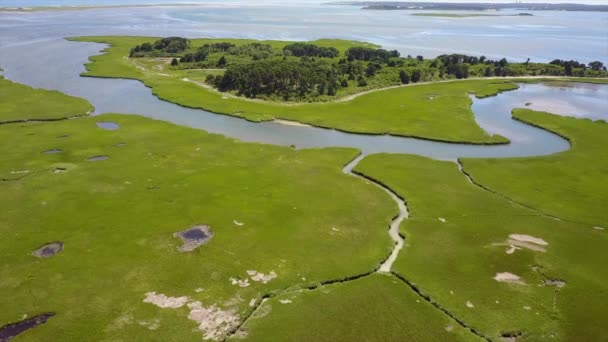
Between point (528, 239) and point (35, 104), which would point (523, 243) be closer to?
point (528, 239)

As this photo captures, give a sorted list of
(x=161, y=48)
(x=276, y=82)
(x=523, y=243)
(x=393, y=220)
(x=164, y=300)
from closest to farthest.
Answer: (x=164, y=300) → (x=523, y=243) → (x=393, y=220) → (x=276, y=82) → (x=161, y=48)

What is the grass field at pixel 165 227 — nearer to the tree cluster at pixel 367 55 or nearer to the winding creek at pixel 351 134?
the winding creek at pixel 351 134

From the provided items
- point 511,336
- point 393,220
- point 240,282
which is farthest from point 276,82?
point 511,336

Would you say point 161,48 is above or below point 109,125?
above

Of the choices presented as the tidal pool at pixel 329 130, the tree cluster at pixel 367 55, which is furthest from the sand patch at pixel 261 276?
the tree cluster at pixel 367 55

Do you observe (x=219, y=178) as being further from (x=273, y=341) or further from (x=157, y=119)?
(x=157, y=119)

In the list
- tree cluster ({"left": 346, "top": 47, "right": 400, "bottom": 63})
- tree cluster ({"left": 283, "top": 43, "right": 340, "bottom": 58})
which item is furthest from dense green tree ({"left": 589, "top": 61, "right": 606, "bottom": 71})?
tree cluster ({"left": 283, "top": 43, "right": 340, "bottom": 58})
